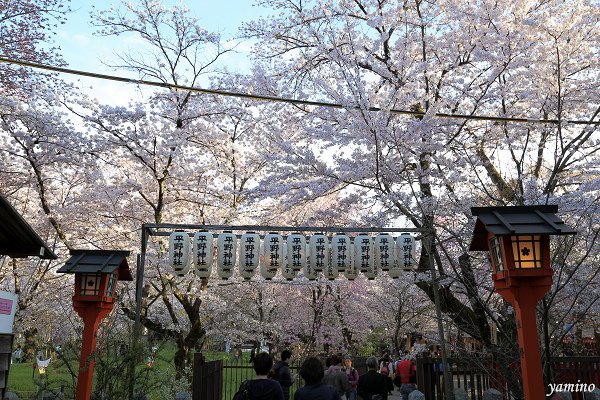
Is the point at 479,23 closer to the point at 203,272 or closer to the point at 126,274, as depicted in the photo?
the point at 203,272

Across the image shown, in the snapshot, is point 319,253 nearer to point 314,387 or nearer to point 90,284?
point 90,284

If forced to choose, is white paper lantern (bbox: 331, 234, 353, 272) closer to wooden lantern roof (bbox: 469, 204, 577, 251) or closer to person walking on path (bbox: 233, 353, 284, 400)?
wooden lantern roof (bbox: 469, 204, 577, 251)

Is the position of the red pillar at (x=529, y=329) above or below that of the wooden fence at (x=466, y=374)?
above

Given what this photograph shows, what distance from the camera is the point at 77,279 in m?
9.66

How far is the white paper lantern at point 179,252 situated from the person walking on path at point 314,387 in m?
5.72

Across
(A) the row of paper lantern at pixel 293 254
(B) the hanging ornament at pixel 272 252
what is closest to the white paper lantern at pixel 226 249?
(A) the row of paper lantern at pixel 293 254

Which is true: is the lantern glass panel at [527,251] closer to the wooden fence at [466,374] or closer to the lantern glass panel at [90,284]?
the wooden fence at [466,374]

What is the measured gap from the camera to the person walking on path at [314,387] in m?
4.85

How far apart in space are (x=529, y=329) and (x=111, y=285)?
23.7 feet

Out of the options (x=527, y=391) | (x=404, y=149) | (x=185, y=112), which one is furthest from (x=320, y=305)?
(x=527, y=391)

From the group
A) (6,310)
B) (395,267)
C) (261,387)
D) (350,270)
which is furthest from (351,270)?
(6,310)

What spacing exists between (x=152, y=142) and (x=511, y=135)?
10295mm

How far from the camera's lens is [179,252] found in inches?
406

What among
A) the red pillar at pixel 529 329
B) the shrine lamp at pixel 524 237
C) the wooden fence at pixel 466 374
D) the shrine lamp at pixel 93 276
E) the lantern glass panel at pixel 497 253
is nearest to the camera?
the red pillar at pixel 529 329
